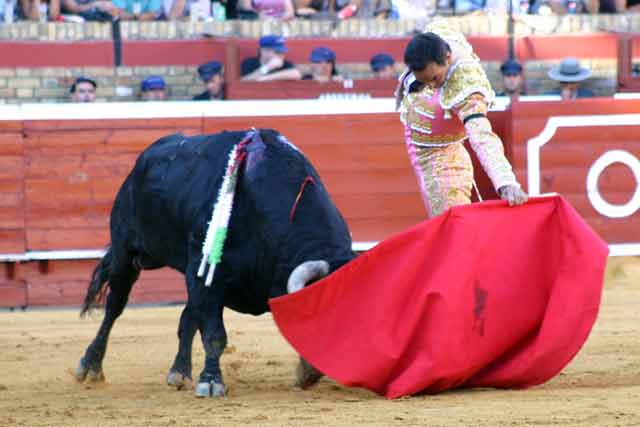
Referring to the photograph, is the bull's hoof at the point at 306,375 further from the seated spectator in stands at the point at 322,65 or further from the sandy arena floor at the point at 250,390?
the seated spectator in stands at the point at 322,65

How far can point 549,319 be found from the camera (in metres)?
4.98

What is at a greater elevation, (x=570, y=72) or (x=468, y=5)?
(x=468, y=5)

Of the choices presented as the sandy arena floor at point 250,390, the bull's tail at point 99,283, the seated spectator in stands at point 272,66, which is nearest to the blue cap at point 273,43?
the seated spectator in stands at point 272,66

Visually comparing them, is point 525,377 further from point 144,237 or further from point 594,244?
point 144,237


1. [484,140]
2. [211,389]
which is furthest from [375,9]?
[211,389]

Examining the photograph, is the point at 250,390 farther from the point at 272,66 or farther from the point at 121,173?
the point at 272,66

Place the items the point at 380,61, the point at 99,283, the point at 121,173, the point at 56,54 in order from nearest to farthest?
the point at 99,283 < the point at 121,173 < the point at 380,61 < the point at 56,54

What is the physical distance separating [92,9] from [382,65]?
232 cm

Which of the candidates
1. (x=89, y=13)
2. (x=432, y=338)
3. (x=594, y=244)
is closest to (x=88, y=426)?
(x=432, y=338)

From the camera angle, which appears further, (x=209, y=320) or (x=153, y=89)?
(x=153, y=89)

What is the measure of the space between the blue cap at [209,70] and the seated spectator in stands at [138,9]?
107cm

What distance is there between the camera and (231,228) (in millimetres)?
5547

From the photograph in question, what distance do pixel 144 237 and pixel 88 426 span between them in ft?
5.57

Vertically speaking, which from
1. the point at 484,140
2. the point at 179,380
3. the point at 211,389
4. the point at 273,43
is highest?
the point at 484,140
